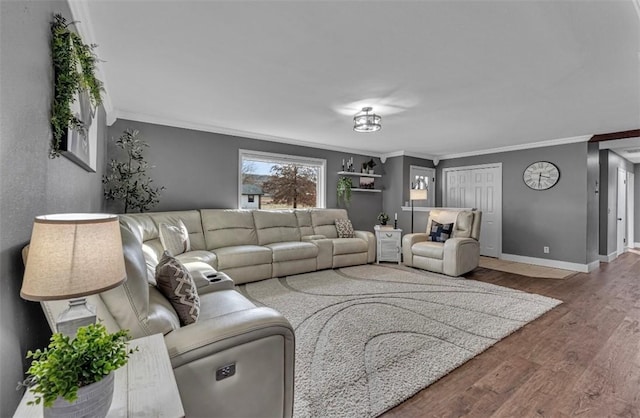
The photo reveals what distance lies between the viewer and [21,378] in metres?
0.99

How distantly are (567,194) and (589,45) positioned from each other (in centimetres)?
402

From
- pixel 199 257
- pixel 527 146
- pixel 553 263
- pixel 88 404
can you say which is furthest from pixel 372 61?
pixel 553 263

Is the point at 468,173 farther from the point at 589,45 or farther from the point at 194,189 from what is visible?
the point at 194,189

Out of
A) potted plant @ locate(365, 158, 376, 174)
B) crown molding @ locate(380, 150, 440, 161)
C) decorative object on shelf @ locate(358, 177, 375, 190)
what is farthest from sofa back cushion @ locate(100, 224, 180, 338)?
crown molding @ locate(380, 150, 440, 161)

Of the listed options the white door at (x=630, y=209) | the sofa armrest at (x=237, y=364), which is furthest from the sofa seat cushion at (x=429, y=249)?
the white door at (x=630, y=209)

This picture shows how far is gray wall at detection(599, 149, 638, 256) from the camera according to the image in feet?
18.6

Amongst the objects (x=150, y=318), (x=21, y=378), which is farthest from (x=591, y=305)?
(x=21, y=378)

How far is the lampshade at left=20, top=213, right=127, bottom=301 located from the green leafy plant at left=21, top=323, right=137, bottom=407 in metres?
0.13

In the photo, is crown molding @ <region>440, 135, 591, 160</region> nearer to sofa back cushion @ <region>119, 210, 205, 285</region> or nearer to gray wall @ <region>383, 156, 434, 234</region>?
gray wall @ <region>383, 156, 434, 234</region>

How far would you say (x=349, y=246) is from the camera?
16.4 ft

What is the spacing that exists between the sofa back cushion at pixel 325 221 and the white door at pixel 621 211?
599 cm

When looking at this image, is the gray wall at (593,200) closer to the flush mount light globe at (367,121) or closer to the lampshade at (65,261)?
the flush mount light globe at (367,121)

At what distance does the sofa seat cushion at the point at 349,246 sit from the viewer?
192 inches

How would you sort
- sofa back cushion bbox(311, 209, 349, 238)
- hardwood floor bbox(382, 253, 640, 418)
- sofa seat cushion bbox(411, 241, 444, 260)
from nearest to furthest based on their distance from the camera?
hardwood floor bbox(382, 253, 640, 418) < sofa seat cushion bbox(411, 241, 444, 260) < sofa back cushion bbox(311, 209, 349, 238)
